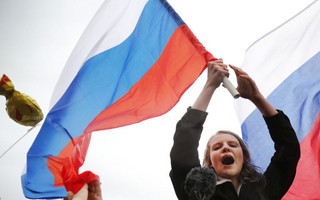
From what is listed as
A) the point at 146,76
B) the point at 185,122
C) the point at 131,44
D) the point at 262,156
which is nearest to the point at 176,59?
the point at 146,76

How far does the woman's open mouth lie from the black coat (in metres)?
Result: 0.20

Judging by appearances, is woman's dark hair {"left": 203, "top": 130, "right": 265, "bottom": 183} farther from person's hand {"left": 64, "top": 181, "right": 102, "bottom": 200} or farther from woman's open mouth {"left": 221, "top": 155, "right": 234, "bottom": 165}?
person's hand {"left": 64, "top": 181, "right": 102, "bottom": 200}

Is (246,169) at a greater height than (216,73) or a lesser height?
lesser

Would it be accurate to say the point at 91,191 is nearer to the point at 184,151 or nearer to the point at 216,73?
the point at 184,151

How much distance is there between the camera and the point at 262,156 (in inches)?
144

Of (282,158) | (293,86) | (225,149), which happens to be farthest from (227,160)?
(293,86)

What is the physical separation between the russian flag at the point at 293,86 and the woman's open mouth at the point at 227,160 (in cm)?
95

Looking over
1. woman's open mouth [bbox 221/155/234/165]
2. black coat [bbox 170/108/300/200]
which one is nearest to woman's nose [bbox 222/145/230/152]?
woman's open mouth [bbox 221/155/234/165]

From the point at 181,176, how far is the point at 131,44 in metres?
2.28

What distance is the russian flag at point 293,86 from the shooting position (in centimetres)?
345

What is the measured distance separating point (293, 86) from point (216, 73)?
4.14ft

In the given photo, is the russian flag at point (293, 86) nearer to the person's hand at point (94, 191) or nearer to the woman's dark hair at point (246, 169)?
the woman's dark hair at point (246, 169)

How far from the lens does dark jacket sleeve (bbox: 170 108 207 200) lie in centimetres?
236

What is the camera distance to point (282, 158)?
265cm
